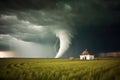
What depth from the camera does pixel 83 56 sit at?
112 ft

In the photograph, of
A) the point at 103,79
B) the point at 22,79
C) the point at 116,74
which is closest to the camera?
the point at 103,79

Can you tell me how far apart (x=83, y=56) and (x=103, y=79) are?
2722 centimetres

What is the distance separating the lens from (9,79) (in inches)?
301

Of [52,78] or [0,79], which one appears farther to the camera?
[0,79]

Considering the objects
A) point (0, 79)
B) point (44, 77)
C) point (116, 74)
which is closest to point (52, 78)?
point (44, 77)

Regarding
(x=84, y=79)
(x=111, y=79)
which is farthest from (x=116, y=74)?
(x=84, y=79)

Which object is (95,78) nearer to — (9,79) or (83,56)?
(9,79)

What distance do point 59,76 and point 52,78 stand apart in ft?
1.69

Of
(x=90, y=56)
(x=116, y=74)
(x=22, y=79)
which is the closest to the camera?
(x=22, y=79)

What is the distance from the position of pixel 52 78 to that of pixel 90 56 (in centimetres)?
2654

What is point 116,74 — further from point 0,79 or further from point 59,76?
point 0,79

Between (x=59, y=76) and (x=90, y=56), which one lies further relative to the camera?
(x=90, y=56)

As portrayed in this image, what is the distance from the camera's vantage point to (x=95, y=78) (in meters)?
7.41

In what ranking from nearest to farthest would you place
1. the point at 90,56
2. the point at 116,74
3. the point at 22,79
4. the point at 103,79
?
the point at 103,79 → the point at 22,79 → the point at 116,74 → the point at 90,56
